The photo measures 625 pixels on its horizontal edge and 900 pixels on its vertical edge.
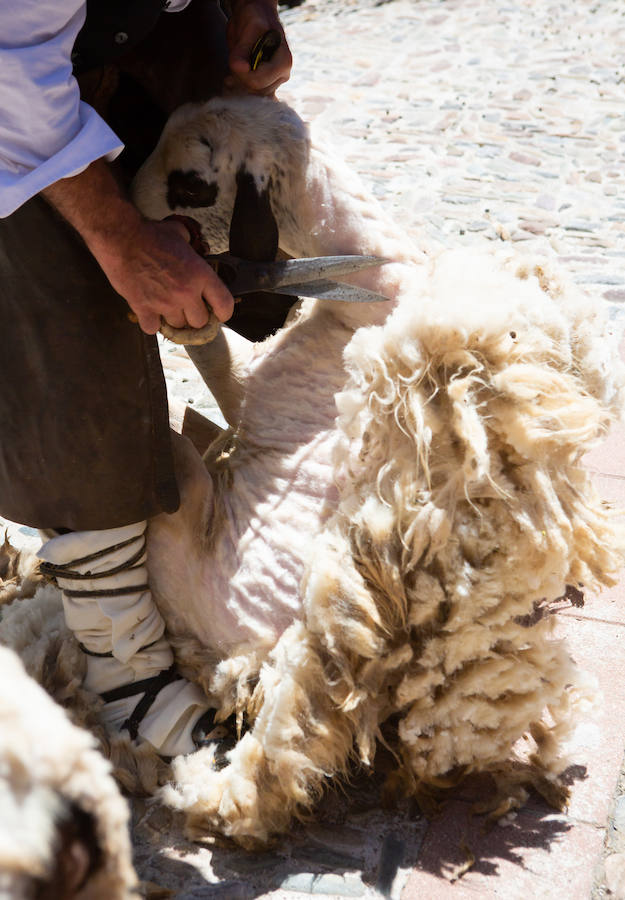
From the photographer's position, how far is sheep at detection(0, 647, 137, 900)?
99 centimetres

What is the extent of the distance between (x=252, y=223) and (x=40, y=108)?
0.56 metres

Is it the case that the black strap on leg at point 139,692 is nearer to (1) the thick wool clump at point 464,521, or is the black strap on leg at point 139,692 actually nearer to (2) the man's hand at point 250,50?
(1) the thick wool clump at point 464,521

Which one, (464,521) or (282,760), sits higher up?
(464,521)

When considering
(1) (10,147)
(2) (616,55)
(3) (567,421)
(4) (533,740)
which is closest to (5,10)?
(1) (10,147)

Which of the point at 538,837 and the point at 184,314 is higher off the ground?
the point at 184,314

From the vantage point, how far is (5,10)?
163cm

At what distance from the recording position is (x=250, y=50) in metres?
2.22

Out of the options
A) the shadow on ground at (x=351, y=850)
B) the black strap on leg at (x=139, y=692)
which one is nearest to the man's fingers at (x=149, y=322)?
the black strap on leg at (x=139, y=692)

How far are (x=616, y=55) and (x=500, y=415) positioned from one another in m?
6.97

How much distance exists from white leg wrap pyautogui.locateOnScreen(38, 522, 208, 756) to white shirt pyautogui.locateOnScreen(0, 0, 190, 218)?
2.40 ft

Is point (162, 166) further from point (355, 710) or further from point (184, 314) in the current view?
point (355, 710)

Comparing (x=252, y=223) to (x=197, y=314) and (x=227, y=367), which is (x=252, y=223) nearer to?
(x=197, y=314)

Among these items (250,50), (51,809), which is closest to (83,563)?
(51,809)

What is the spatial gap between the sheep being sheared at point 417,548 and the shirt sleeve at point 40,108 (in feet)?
1.52
